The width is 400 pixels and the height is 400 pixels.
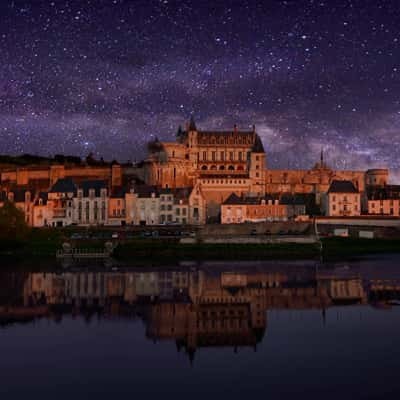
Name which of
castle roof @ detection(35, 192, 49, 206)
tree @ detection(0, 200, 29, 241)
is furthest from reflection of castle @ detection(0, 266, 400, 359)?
castle roof @ detection(35, 192, 49, 206)

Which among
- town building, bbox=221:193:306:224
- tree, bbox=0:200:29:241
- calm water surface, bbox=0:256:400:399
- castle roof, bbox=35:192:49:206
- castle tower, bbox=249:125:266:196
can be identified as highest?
castle tower, bbox=249:125:266:196

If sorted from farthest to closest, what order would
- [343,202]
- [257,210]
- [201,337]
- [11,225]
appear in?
[343,202]
[257,210]
[11,225]
[201,337]

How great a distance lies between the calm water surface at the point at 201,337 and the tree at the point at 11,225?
55.2ft

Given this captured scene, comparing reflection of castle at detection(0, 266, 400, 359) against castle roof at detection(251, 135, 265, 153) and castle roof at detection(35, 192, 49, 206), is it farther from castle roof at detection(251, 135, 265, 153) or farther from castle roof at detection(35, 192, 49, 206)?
castle roof at detection(251, 135, 265, 153)

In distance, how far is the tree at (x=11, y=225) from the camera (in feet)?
155

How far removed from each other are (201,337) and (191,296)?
739 centimetres

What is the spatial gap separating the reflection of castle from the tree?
578 inches

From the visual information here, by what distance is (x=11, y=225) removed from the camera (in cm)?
4797

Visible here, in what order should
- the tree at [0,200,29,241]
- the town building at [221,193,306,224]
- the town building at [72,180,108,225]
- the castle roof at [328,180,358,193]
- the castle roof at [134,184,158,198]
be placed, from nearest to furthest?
the tree at [0,200,29,241] → the town building at [72,180,108,225] → the castle roof at [134,184,158,198] → the town building at [221,193,306,224] → the castle roof at [328,180,358,193]

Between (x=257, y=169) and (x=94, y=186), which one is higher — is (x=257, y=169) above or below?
above

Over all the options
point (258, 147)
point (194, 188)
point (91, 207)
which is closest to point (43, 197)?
point (91, 207)

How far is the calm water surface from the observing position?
13781mm

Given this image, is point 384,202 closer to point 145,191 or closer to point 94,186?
point 145,191

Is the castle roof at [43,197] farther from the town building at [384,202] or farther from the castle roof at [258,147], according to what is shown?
the town building at [384,202]
